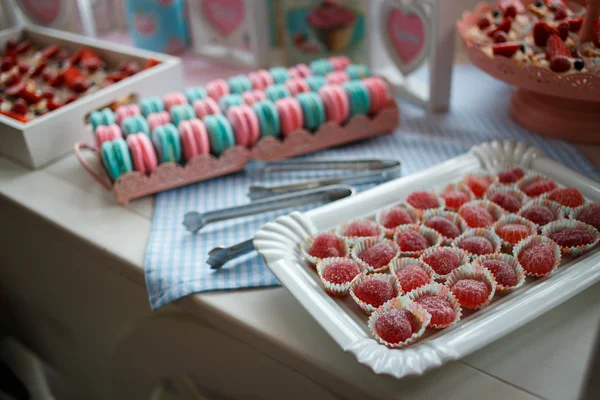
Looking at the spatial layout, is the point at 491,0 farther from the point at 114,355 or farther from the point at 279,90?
the point at 114,355

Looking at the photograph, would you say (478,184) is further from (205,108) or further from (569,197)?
(205,108)

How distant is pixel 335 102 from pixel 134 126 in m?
0.31

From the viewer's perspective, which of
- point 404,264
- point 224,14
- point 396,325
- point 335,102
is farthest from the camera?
point 224,14

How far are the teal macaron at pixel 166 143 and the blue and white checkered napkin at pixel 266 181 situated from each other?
55 millimetres

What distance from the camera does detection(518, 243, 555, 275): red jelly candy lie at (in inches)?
24.9

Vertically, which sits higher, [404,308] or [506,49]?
[506,49]

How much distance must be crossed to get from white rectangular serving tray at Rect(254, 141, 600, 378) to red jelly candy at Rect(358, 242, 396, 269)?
0.06 meters

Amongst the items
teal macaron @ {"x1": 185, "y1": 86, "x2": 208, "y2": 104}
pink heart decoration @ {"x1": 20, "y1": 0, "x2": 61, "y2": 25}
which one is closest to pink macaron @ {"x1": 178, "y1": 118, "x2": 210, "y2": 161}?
teal macaron @ {"x1": 185, "y1": 86, "x2": 208, "y2": 104}

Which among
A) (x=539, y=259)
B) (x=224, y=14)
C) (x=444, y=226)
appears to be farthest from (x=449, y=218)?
(x=224, y=14)

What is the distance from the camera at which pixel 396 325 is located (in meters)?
0.56

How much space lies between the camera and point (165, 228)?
0.82 m

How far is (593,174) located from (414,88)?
0.39 m

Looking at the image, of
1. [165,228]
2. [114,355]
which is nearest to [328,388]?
[165,228]

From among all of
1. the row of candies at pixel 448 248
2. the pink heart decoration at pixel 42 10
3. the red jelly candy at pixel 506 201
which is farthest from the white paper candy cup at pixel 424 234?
the pink heart decoration at pixel 42 10
